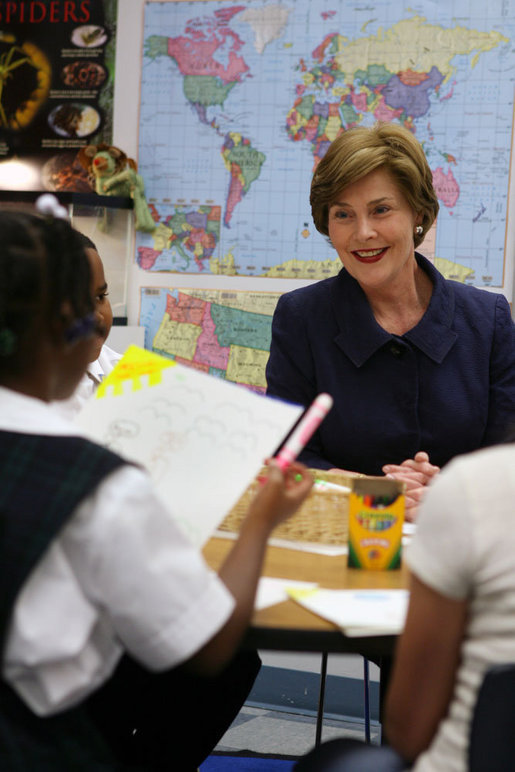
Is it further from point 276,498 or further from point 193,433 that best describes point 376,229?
point 276,498

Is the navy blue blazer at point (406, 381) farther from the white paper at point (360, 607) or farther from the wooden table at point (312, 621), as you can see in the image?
the white paper at point (360, 607)

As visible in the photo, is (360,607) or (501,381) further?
(501,381)

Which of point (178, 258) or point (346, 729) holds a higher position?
point (178, 258)

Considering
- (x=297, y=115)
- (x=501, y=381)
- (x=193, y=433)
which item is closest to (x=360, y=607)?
(x=193, y=433)

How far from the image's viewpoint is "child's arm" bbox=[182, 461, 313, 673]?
99cm

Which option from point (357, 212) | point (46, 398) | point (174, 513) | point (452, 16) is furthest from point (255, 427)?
point (452, 16)

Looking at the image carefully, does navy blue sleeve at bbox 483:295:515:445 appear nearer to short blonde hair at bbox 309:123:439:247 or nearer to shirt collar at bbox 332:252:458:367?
shirt collar at bbox 332:252:458:367

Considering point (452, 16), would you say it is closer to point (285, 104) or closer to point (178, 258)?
point (285, 104)

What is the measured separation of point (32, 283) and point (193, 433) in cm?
33

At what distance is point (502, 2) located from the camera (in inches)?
123

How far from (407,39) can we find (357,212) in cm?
137

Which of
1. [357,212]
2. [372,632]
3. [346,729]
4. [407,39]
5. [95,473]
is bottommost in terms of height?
[346,729]

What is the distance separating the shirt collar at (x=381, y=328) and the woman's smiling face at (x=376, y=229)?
70 millimetres

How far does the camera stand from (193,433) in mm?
1233
